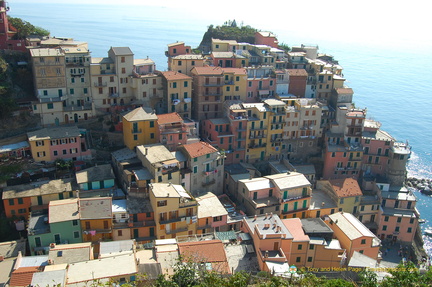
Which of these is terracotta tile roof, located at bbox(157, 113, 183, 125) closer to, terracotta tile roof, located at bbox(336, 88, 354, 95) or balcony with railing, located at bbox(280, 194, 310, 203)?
balcony with railing, located at bbox(280, 194, 310, 203)

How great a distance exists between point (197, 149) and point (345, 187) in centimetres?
1925

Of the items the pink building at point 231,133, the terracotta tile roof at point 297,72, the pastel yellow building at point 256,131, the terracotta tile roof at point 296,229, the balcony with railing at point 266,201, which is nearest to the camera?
the terracotta tile roof at point 296,229

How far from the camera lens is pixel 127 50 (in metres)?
54.7

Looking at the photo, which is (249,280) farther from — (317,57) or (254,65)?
(317,57)

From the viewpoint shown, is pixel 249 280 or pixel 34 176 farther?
pixel 34 176

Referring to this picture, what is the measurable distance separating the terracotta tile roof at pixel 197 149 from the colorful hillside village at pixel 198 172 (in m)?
0.17

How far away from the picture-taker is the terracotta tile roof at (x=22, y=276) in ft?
98.2

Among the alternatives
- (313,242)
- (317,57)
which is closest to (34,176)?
(313,242)

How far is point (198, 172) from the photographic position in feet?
155

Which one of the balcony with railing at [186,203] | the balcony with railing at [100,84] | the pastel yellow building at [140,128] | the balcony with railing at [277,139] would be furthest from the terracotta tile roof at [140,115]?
the balcony with railing at [277,139]

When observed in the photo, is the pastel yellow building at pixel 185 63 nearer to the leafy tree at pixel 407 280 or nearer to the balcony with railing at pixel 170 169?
the balcony with railing at pixel 170 169

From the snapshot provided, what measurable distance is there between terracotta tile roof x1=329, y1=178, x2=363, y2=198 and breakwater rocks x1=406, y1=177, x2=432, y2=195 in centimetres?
2312

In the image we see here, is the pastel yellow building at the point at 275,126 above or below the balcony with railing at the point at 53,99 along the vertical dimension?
below

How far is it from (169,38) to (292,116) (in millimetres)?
125266
